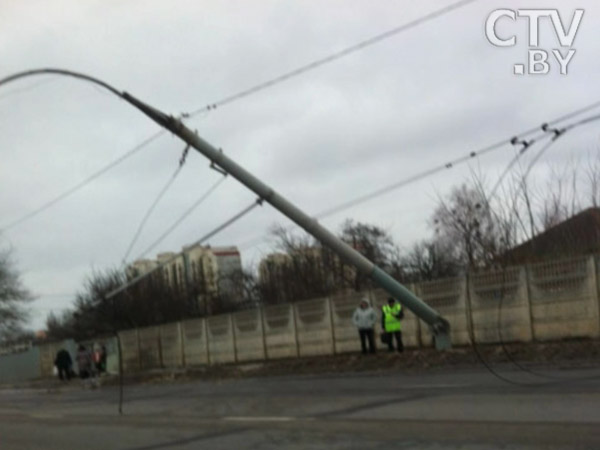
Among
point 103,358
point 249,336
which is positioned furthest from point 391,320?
point 103,358

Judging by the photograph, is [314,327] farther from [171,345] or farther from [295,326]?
[171,345]

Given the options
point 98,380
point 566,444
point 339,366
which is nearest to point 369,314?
point 339,366

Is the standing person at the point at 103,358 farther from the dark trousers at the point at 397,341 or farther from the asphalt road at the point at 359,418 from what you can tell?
the asphalt road at the point at 359,418

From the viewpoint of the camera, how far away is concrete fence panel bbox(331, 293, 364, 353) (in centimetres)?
2994

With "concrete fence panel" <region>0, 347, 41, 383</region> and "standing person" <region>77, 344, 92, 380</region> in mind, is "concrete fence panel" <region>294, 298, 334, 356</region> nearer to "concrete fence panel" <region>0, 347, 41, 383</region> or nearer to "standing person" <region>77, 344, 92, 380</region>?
"standing person" <region>77, 344, 92, 380</region>

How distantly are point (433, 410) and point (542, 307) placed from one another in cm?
1208

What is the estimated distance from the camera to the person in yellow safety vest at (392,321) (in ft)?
85.6

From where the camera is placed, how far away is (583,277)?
2286 cm

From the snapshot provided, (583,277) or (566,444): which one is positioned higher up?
(583,277)

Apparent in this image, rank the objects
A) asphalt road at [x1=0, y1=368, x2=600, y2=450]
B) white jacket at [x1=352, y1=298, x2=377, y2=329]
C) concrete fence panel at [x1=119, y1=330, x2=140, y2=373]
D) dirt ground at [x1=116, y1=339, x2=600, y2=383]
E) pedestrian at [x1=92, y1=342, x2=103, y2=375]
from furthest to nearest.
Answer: concrete fence panel at [x1=119, y1=330, x2=140, y2=373]
pedestrian at [x1=92, y1=342, x2=103, y2=375]
white jacket at [x1=352, y1=298, x2=377, y2=329]
dirt ground at [x1=116, y1=339, x2=600, y2=383]
asphalt road at [x1=0, y1=368, x2=600, y2=450]

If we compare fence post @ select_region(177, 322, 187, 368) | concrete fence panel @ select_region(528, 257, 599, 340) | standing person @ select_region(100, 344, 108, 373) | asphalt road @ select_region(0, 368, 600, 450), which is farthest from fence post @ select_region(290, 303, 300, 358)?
standing person @ select_region(100, 344, 108, 373)

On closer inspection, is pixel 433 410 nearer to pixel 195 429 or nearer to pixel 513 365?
pixel 195 429

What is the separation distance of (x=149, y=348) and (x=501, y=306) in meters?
23.1

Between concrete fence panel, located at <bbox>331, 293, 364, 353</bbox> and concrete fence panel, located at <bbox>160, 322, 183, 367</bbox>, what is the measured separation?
461 inches
